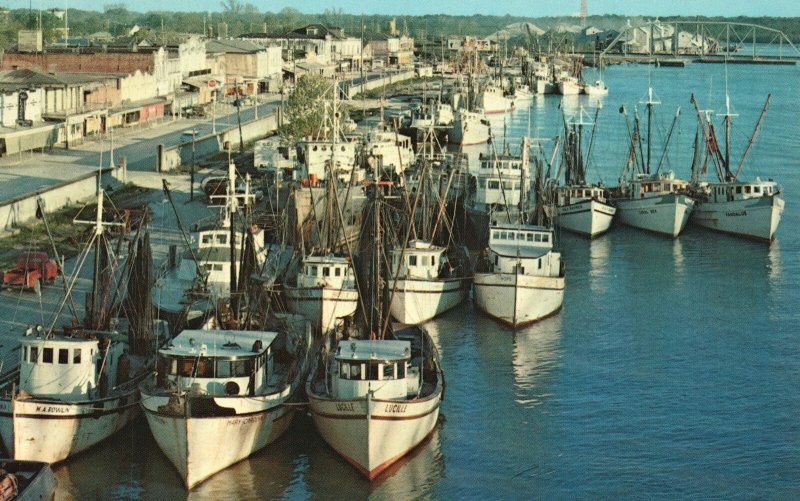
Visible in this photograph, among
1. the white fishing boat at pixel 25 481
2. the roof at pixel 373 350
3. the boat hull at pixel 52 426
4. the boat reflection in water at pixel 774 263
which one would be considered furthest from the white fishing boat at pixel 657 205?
the white fishing boat at pixel 25 481

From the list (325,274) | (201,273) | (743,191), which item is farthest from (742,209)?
(201,273)

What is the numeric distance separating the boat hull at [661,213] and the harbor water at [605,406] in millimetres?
1315

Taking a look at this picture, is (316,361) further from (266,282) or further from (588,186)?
(588,186)

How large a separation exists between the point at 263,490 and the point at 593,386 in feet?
30.4

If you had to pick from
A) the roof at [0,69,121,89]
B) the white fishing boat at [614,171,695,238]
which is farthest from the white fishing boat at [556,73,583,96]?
the white fishing boat at [614,171,695,238]

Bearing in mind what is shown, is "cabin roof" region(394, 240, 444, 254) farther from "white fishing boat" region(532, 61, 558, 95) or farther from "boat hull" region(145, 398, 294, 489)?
"white fishing boat" region(532, 61, 558, 95)

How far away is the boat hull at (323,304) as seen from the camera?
31.4m

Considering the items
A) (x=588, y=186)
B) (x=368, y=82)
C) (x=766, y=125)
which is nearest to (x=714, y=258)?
(x=588, y=186)

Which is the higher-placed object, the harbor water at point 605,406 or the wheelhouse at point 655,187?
the wheelhouse at point 655,187

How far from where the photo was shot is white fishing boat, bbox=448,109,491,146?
77.6m

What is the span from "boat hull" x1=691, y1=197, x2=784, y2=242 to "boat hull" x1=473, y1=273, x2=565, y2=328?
15.1 m

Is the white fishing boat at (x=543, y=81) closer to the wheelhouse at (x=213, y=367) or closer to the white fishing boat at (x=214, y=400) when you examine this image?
the white fishing boat at (x=214, y=400)

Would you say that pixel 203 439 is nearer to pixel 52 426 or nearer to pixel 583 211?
pixel 52 426

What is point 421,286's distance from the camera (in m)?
34.3
